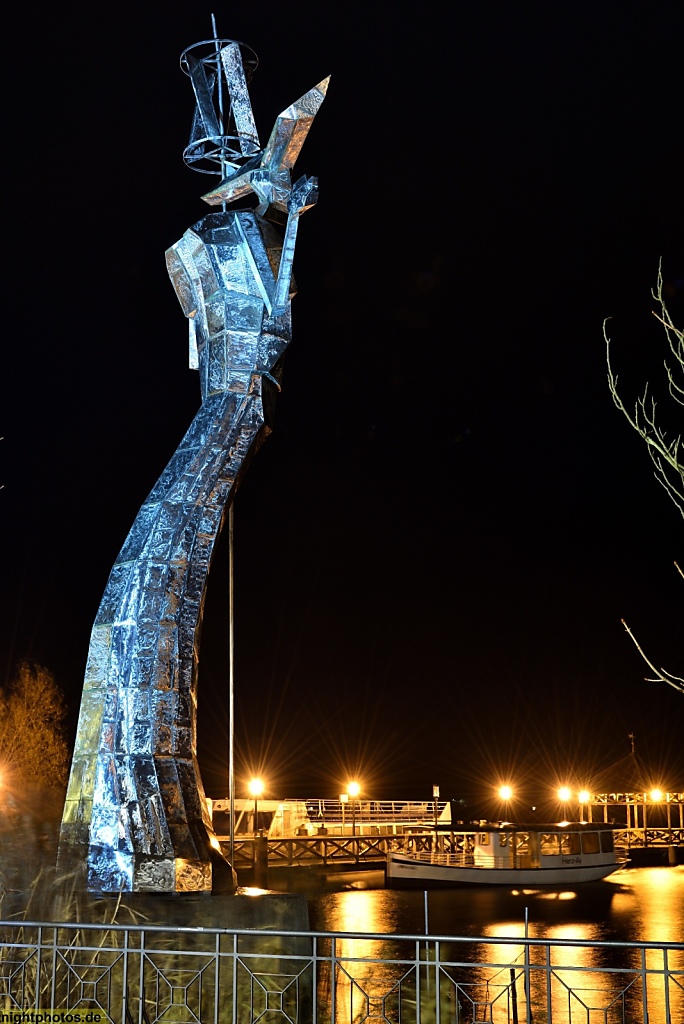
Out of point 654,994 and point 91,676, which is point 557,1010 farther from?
point 91,676

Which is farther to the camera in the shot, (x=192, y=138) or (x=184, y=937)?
(x=192, y=138)

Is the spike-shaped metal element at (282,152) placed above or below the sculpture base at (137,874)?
above

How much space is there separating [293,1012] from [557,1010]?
18.9 feet

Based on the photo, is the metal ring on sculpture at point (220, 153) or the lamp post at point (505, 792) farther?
the lamp post at point (505, 792)

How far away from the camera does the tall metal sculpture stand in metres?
11.7

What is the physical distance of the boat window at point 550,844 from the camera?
122 ft

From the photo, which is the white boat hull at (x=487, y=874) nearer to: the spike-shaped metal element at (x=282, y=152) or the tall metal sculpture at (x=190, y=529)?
the tall metal sculpture at (x=190, y=529)

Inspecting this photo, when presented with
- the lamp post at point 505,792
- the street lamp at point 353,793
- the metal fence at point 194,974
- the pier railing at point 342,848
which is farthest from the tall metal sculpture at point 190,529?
the lamp post at point 505,792

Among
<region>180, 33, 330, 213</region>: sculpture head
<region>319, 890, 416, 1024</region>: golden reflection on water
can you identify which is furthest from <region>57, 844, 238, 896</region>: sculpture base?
<region>180, 33, 330, 213</region>: sculpture head

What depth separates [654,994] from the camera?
17047 millimetres

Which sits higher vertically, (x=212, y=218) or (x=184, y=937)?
(x=212, y=218)

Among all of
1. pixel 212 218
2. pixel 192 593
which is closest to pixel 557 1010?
pixel 192 593

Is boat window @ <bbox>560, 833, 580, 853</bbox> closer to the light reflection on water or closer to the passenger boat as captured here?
the passenger boat

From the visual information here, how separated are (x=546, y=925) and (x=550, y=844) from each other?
12451 millimetres
